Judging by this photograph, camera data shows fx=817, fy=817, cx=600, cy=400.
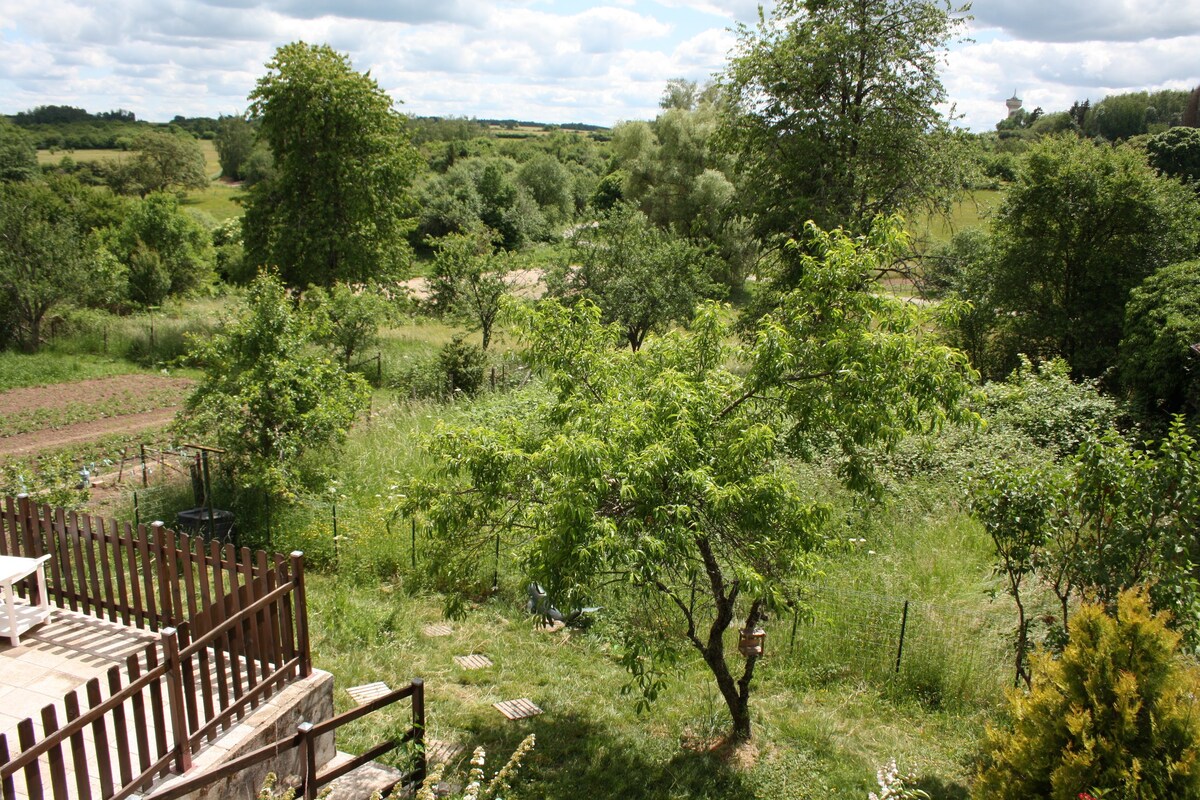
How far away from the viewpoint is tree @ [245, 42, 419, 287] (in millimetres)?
26172

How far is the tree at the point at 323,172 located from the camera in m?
26.2

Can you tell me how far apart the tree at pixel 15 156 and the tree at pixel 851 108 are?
2330 inches

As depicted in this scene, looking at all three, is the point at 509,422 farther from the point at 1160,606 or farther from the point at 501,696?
the point at 1160,606

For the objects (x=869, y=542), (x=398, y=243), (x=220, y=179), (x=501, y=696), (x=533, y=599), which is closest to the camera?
(x=501, y=696)

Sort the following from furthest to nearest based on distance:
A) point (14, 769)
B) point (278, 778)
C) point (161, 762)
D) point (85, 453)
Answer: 1. point (85, 453)
2. point (278, 778)
3. point (161, 762)
4. point (14, 769)

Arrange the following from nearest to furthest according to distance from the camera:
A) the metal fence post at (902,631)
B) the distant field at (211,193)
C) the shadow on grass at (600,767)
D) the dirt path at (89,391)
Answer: the shadow on grass at (600,767), the metal fence post at (902,631), the dirt path at (89,391), the distant field at (211,193)

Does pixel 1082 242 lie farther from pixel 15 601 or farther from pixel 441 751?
pixel 15 601

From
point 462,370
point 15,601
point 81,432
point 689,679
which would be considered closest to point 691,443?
point 689,679

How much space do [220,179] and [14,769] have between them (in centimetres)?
9122

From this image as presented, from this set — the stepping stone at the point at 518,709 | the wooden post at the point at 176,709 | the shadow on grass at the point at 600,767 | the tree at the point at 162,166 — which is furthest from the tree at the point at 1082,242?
the tree at the point at 162,166

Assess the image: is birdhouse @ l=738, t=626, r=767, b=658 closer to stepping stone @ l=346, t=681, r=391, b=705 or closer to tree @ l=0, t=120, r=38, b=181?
stepping stone @ l=346, t=681, r=391, b=705

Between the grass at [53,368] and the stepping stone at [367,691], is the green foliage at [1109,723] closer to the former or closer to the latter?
the stepping stone at [367,691]

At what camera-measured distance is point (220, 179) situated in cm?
8406

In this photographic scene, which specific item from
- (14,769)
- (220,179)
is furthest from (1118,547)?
(220,179)
